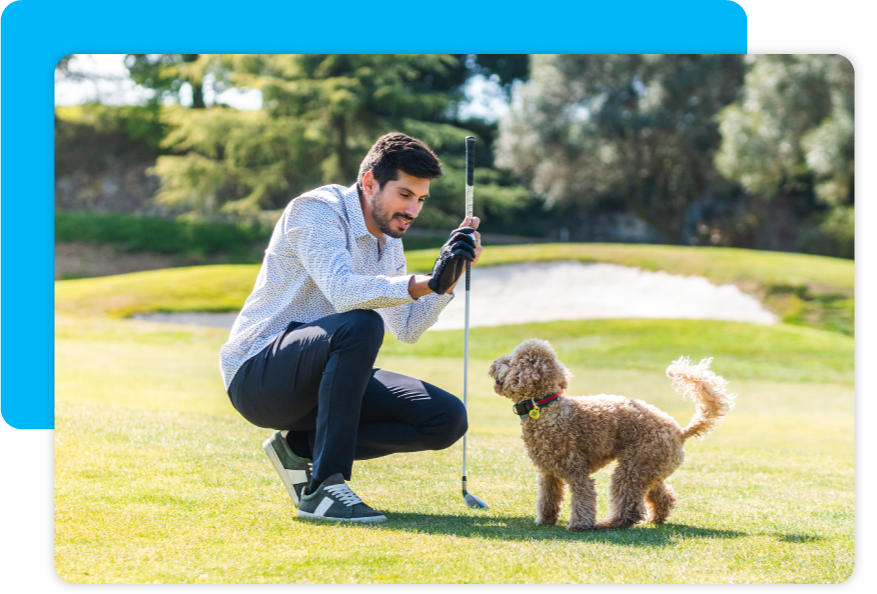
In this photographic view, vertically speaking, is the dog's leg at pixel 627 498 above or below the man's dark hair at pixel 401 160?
below

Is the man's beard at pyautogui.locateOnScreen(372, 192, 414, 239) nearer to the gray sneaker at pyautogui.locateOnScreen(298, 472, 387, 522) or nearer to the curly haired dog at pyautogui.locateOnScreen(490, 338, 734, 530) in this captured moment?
the curly haired dog at pyautogui.locateOnScreen(490, 338, 734, 530)

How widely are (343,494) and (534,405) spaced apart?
0.77 m

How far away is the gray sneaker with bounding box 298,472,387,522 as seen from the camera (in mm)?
2955

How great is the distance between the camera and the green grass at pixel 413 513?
2.44m

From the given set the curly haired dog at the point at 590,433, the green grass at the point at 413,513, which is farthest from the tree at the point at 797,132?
the curly haired dog at the point at 590,433

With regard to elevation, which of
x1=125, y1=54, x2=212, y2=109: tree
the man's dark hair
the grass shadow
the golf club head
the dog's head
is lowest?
the golf club head

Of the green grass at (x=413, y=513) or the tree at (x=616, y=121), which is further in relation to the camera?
the tree at (x=616, y=121)

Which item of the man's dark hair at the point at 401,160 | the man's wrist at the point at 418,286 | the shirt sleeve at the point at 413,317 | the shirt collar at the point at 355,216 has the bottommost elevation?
the shirt sleeve at the point at 413,317

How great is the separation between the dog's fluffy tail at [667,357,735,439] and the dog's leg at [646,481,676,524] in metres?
0.23

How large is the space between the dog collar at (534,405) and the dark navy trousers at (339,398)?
337mm

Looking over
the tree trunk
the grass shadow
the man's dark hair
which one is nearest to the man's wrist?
the man's dark hair

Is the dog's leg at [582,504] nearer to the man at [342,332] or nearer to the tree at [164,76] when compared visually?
the man at [342,332]
